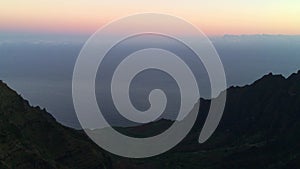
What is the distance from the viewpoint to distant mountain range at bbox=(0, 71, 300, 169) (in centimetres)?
6078

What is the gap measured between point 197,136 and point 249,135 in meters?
12.0

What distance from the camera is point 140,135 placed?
113250 mm

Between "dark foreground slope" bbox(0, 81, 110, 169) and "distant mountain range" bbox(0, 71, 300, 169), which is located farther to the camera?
"dark foreground slope" bbox(0, 81, 110, 169)

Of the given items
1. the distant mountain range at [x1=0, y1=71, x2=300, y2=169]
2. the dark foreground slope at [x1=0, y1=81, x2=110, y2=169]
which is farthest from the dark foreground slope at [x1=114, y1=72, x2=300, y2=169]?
the dark foreground slope at [x1=0, y1=81, x2=110, y2=169]

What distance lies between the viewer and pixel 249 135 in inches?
3996

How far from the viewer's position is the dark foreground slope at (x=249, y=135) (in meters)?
85.4

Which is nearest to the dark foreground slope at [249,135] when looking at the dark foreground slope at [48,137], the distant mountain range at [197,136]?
the distant mountain range at [197,136]

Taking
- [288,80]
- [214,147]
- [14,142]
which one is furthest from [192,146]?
[14,142]

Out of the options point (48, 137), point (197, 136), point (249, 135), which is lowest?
point (48, 137)

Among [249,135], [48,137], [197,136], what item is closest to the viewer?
[48,137]

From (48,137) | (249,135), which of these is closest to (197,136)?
(249,135)

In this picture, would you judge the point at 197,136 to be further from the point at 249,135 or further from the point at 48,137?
the point at 48,137

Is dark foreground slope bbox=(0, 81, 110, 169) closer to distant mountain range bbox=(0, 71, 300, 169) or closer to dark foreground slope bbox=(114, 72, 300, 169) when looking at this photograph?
distant mountain range bbox=(0, 71, 300, 169)

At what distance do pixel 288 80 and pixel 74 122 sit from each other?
290ft
